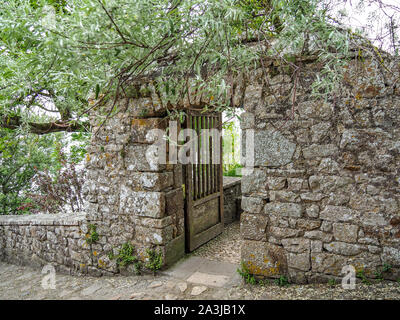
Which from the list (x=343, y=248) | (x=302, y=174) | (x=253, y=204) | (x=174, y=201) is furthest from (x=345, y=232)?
(x=174, y=201)

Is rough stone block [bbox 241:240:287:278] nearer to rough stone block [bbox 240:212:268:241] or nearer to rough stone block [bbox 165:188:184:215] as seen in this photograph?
rough stone block [bbox 240:212:268:241]

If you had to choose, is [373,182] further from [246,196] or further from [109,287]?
[109,287]

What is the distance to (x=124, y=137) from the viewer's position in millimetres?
3627

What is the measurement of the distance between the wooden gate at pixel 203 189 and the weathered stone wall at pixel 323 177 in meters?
1.27

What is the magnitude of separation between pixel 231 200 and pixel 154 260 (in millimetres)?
2562

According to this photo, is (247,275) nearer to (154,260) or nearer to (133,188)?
(154,260)

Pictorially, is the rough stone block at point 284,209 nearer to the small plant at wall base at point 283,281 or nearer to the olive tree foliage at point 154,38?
the small plant at wall base at point 283,281

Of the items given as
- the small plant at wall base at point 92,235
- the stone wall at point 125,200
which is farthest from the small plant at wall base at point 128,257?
the small plant at wall base at point 92,235

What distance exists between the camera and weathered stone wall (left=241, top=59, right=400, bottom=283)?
2488mm

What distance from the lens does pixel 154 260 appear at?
354cm

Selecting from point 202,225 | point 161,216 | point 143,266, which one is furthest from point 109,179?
point 202,225

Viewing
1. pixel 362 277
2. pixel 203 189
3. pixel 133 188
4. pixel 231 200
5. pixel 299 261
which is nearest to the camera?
pixel 362 277

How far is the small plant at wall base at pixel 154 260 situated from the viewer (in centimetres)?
353

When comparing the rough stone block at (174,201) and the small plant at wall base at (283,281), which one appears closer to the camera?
the small plant at wall base at (283,281)
